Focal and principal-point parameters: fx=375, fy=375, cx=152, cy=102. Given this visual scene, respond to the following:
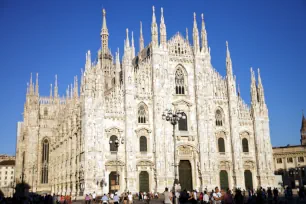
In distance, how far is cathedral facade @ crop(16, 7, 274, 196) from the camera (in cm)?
4409

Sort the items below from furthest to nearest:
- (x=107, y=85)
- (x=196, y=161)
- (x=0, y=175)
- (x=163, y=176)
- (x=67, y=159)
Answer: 1. (x=0, y=175)
2. (x=107, y=85)
3. (x=67, y=159)
4. (x=196, y=161)
5. (x=163, y=176)

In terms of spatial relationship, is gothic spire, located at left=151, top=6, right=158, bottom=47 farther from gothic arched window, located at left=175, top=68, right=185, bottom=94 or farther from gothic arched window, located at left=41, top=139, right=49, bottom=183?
gothic arched window, located at left=41, top=139, right=49, bottom=183

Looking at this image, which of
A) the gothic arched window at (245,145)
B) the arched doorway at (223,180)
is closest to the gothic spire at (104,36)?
the gothic arched window at (245,145)

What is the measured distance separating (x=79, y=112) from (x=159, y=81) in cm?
1098

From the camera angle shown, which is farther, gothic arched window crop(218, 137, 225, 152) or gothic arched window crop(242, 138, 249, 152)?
gothic arched window crop(242, 138, 249, 152)

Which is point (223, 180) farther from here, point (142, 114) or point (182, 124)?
point (142, 114)

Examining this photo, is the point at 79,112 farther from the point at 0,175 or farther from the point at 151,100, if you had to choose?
the point at 0,175

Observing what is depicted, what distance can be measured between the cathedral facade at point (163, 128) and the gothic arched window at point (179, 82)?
14 centimetres

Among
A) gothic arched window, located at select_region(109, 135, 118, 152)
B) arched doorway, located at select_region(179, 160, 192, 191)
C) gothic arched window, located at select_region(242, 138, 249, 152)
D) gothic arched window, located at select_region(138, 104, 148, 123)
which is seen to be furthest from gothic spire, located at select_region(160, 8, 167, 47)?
gothic arched window, located at select_region(242, 138, 249, 152)

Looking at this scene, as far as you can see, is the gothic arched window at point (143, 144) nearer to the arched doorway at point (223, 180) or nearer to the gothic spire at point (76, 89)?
the arched doorway at point (223, 180)

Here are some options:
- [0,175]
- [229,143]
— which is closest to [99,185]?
[229,143]

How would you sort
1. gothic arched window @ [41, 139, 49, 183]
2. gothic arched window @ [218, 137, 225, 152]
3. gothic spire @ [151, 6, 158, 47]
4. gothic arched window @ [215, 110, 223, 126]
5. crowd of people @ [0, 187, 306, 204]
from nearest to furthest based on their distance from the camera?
crowd of people @ [0, 187, 306, 204], gothic spire @ [151, 6, 158, 47], gothic arched window @ [218, 137, 225, 152], gothic arched window @ [215, 110, 223, 126], gothic arched window @ [41, 139, 49, 183]

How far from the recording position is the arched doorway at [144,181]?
45844 mm

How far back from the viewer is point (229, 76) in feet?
176
